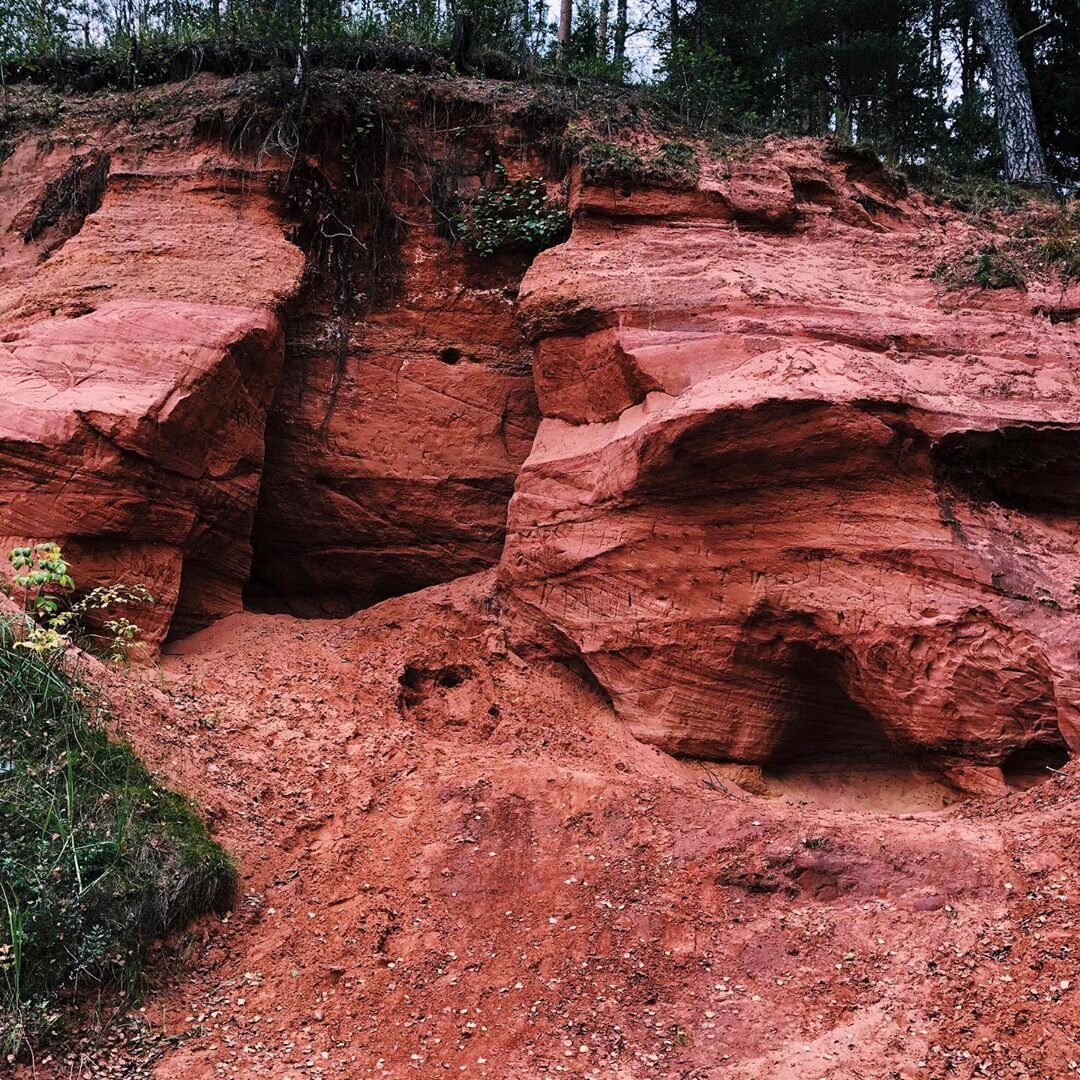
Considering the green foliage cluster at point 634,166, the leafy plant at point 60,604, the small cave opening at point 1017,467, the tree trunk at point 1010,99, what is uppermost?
the tree trunk at point 1010,99

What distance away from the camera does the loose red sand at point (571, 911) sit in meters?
4.64

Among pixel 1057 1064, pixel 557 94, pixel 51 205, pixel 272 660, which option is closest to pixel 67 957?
pixel 272 660

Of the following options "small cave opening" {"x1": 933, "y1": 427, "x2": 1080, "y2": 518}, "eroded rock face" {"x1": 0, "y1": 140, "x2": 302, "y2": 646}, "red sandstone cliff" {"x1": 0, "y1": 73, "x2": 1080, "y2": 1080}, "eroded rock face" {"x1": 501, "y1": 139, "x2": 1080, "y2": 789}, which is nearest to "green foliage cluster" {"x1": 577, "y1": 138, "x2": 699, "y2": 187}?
"red sandstone cliff" {"x1": 0, "y1": 73, "x2": 1080, "y2": 1080}

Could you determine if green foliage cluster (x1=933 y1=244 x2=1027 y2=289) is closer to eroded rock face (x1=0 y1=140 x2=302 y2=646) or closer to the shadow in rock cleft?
the shadow in rock cleft

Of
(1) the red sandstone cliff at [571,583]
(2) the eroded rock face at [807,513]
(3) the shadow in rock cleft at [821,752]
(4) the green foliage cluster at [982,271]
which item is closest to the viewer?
(1) the red sandstone cliff at [571,583]

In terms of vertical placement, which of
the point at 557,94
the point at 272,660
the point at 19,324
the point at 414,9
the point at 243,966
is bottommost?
the point at 243,966

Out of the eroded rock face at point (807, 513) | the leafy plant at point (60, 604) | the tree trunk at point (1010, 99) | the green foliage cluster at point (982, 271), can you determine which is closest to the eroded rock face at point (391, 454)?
the eroded rock face at point (807, 513)

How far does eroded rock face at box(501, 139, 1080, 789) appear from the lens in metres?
6.70

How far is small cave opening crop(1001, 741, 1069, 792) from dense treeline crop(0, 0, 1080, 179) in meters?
6.23

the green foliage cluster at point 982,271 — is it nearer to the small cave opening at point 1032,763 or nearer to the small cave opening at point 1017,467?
the small cave opening at point 1017,467

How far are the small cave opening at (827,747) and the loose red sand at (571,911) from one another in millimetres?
157

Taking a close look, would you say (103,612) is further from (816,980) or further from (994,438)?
(994,438)

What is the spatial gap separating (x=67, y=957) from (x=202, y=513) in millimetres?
3953

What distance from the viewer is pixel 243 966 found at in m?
5.23
